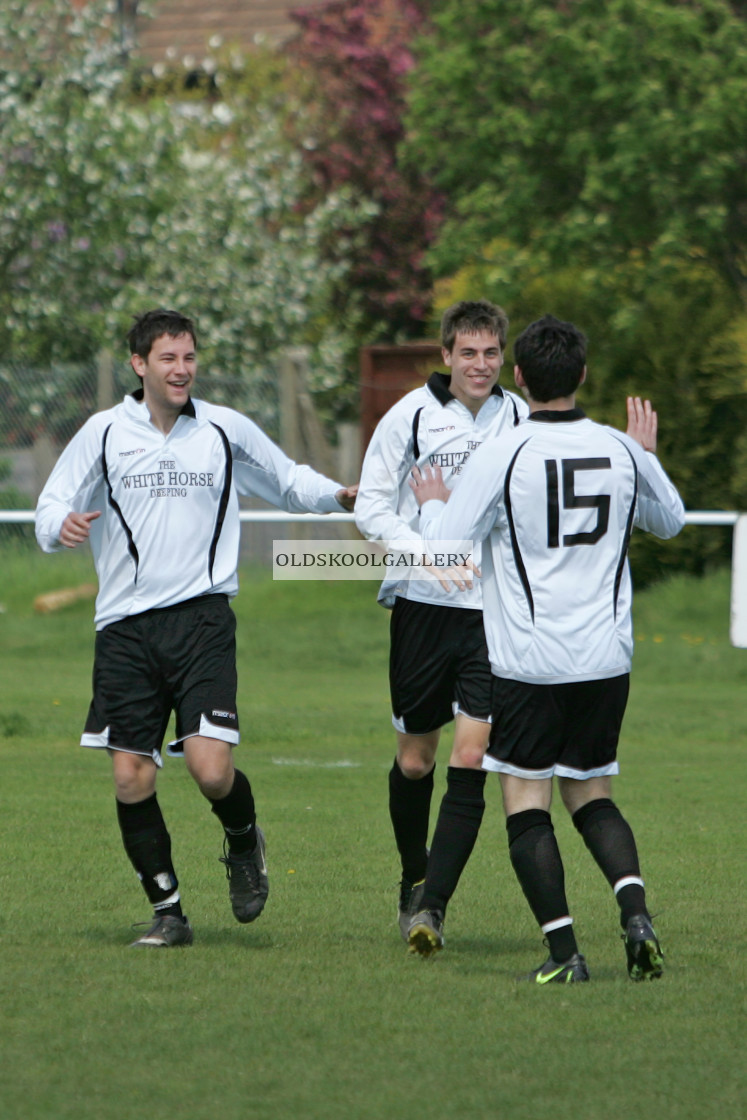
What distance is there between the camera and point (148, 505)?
19.2ft

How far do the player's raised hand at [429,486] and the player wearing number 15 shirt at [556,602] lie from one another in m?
0.22

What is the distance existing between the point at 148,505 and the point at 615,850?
1933 millimetres

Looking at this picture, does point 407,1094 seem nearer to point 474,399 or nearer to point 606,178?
point 474,399

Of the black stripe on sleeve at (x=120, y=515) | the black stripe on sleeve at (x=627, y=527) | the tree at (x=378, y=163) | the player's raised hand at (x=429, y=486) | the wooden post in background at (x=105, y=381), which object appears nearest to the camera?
the black stripe on sleeve at (x=627, y=527)

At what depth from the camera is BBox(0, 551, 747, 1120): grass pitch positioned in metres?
4.11

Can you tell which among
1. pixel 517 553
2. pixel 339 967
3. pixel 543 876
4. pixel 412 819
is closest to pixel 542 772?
pixel 543 876

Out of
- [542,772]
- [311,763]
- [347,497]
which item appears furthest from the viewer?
[311,763]

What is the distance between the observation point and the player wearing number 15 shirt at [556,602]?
16.7 ft

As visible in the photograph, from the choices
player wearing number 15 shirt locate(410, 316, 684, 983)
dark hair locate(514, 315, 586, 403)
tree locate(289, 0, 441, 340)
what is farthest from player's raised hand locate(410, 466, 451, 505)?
tree locate(289, 0, 441, 340)

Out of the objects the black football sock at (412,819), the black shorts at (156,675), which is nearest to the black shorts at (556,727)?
the black football sock at (412,819)

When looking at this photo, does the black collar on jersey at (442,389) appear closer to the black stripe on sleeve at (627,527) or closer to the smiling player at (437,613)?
the smiling player at (437,613)

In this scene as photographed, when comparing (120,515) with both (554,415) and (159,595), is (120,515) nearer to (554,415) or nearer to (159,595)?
(159,595)

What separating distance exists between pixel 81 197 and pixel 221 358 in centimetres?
297

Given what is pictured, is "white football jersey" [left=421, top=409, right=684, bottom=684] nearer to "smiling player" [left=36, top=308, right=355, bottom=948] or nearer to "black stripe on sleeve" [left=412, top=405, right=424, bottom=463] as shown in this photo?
"black stripe on sleeve" [left=412, top=405, right=424, bottom=463]
